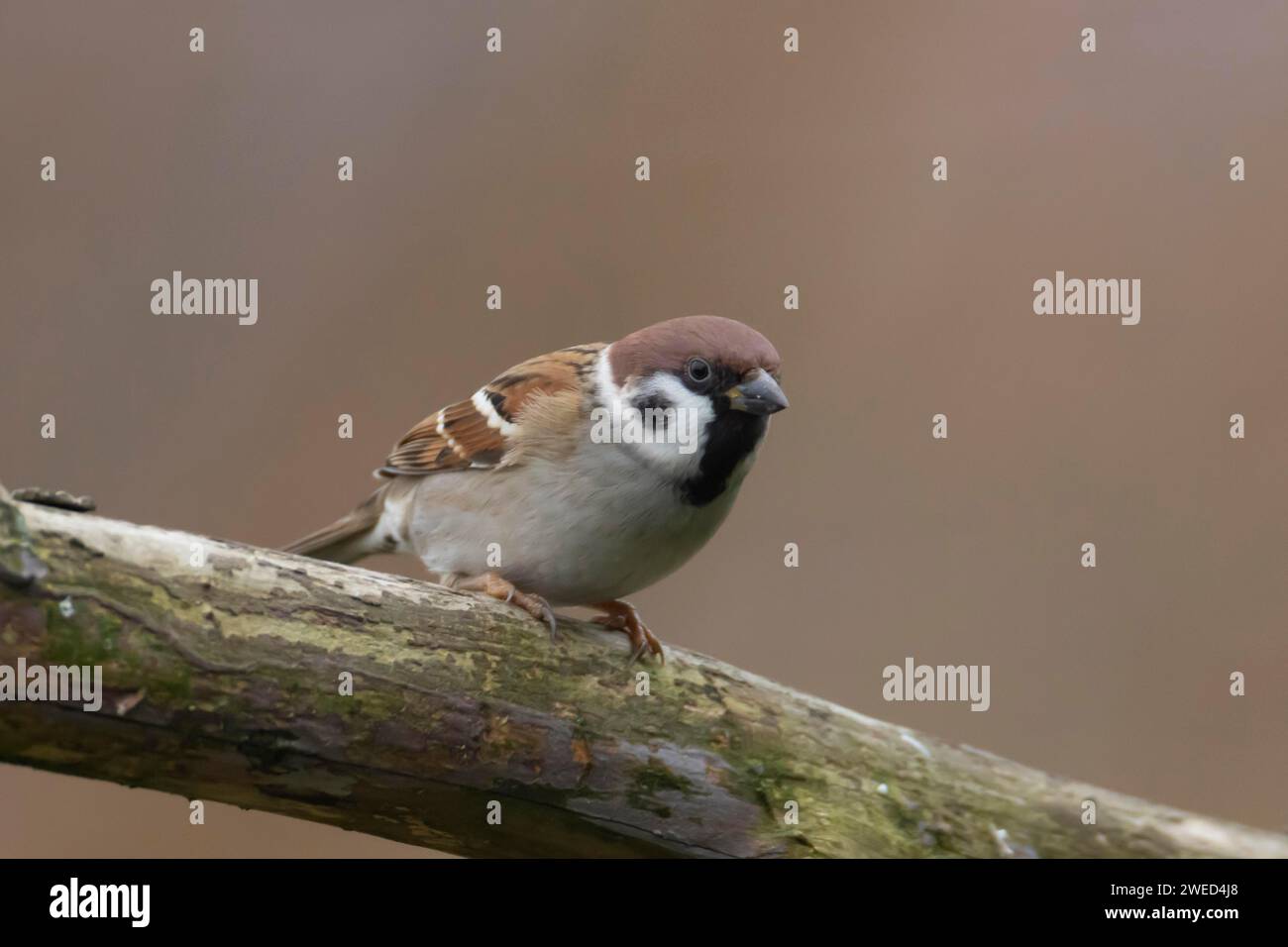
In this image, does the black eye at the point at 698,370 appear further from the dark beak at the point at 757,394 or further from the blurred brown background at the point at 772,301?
the blurred brown background at the point at 772,301

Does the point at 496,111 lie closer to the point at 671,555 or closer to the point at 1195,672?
the point at 671,555

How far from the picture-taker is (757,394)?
10.6ft

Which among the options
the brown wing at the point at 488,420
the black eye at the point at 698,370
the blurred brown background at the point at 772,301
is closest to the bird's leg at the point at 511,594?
the brown wing at the point at 488,420

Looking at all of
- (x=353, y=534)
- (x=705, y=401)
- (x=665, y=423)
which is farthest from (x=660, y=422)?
(x=353, y=534)

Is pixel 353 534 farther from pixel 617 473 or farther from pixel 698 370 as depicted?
pixel 698 370

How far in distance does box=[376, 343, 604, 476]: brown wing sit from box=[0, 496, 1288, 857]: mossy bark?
2.35ft

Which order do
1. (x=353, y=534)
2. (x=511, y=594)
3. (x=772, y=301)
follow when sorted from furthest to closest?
(x=772, y=301) < (x=353, y=534) < (x=511, y=594)

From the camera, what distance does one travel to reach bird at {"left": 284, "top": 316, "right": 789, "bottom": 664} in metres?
3.28

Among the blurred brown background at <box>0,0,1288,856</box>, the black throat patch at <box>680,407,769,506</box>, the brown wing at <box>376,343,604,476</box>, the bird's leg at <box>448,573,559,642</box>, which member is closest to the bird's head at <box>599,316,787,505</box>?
the black throat patch at <box>680,407,769,506</box>

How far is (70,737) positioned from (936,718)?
3950 mm

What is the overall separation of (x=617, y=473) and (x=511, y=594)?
440 millimetres

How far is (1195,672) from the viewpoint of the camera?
535 cm

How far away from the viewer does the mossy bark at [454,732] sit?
232 cm
